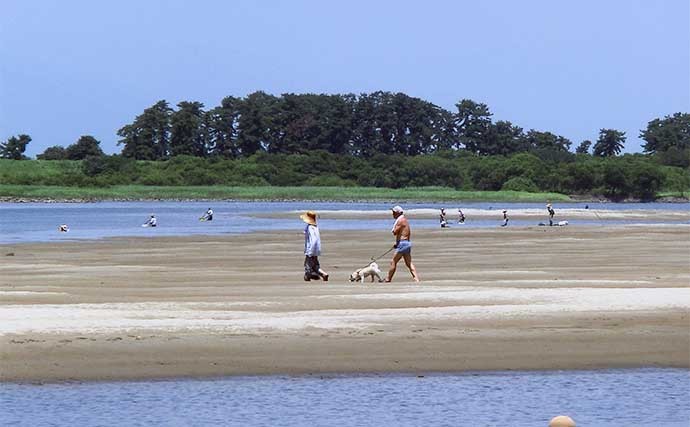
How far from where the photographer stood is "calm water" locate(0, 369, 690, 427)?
13141mm

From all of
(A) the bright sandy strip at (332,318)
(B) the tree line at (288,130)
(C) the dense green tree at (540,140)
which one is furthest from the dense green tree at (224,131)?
(A) the bright sandy strip at (332,318)

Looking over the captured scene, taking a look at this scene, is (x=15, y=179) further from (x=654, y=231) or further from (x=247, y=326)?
(x=247, y=326)

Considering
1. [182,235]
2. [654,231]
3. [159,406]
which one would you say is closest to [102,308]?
[159,406]

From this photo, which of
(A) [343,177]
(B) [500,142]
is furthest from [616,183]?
(B) [500,142]

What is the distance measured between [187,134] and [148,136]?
505 centimetres

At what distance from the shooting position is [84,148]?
17825cm

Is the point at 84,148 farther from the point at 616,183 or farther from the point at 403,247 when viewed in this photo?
the point at 403,247

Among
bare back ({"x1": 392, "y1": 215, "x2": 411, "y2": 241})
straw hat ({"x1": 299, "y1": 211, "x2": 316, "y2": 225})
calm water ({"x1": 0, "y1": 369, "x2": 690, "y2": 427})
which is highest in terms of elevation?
straw hat ({"x1": 299, "y1": 211, "x2": 316, "y2": 225})

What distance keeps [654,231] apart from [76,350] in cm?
4079

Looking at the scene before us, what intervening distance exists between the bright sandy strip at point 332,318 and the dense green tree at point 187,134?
147540 millimetres

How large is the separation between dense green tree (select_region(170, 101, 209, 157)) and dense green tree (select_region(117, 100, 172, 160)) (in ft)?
3.65

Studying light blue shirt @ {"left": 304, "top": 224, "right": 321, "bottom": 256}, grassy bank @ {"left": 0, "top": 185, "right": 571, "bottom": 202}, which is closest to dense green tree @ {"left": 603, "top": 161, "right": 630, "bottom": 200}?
grassy bank @ {"left": 0, "top": 185, "right": 571, "bottom": 202}

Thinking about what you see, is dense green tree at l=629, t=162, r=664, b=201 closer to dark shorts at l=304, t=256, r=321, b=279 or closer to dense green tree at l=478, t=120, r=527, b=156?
dense green tree at l=478, t=120, r=527, b=156

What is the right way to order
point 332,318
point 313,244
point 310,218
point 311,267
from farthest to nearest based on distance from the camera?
point 310,218 → point 311,267 → point 313,244 → point 332,318
